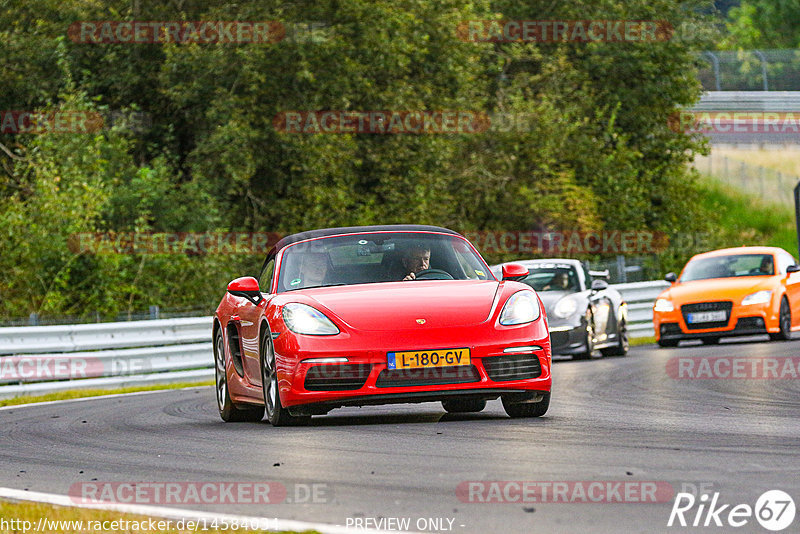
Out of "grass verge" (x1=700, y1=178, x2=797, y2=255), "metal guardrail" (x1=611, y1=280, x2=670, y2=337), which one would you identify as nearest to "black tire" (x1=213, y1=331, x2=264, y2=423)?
"metal guardrail" (x1=611, y1=280, x2=670, y2=337)

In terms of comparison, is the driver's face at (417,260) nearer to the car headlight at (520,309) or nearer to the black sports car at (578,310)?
the car headlight at (520,309)

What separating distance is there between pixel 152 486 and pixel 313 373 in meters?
2.58

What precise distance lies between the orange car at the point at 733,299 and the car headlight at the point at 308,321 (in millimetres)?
13112

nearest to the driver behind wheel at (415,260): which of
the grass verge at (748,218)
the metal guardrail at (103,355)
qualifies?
the metal guardrail at (103,355)

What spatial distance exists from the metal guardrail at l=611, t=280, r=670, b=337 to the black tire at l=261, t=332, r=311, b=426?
1780 cm

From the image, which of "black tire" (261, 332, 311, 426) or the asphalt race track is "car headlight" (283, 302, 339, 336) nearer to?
"black tire" (261, 332, 311, 426)

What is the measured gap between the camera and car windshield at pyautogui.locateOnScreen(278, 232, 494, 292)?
34.8ft

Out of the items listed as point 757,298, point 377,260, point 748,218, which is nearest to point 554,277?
point 757,298

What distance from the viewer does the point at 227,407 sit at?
1166cm

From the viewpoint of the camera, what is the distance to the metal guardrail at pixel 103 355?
18.1m

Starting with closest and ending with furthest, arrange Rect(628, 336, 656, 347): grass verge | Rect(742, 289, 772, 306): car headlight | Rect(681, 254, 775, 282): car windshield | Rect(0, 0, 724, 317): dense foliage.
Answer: Rect(742, 289, 772, 306): car headlight, Rect(681, 254, 775, 282): car windshield, Rect(0, 0, 724, 317): dense foliage, Rect(628, 336, 656, 347): grass verge

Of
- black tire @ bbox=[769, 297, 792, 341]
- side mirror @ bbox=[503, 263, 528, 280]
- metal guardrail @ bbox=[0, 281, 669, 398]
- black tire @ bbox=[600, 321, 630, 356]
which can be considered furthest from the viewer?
black tire @ bbox=[769, 297, 792, 341]

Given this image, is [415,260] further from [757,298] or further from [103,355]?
[757,298]

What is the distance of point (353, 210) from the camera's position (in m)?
31.7
